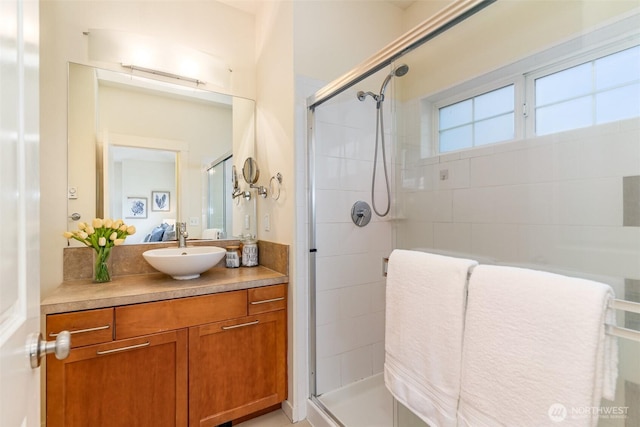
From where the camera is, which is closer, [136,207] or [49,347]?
[49,347]

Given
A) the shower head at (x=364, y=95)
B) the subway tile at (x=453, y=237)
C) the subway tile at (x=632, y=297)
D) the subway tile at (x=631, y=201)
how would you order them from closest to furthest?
the subway tile at (x=632, y=297)
the subway tile at (x=631, y=201)
the subway tile at (x=453, y=237)
the shower head at (x=364, y=95)

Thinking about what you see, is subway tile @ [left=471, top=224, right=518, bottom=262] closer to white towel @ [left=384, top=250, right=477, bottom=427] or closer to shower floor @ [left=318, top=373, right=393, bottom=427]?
white towel @ [left=384, top=250, right=477, bottom=427]

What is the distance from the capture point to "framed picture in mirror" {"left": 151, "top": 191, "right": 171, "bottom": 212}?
78.1 inches

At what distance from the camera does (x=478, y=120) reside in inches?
66.6

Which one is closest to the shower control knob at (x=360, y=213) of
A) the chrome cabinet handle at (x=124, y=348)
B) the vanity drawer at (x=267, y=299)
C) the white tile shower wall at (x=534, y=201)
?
the white tile shower wall at (x=534, y=201)

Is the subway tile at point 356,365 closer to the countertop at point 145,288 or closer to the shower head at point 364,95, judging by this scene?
the countertop at point 145,288

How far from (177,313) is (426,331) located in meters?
1.20

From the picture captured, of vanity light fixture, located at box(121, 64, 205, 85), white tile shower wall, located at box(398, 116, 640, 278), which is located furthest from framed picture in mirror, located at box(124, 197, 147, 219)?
white tile shower wall, located at box(398, 116, 640, 278)

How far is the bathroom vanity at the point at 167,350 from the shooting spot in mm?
1309

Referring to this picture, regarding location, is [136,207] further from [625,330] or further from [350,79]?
[625,330]

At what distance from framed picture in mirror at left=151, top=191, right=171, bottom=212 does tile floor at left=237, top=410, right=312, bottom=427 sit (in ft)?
4.78

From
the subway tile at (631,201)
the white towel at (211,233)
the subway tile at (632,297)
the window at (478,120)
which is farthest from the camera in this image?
the white towel at (211,233)

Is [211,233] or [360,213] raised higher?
[360,213]

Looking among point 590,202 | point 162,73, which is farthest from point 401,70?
point 162,73
